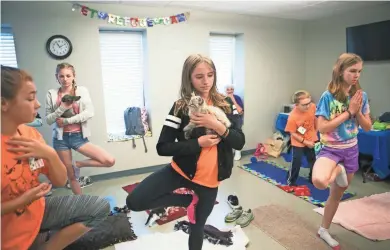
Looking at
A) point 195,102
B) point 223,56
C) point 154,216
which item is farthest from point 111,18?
point 195,102

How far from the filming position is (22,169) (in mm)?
1134

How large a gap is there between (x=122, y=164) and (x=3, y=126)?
296cm

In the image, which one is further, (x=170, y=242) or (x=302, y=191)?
(x=302, y=191)

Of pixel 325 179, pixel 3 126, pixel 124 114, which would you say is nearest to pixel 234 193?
pixel 325 179

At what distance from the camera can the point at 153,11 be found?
12.7 feet

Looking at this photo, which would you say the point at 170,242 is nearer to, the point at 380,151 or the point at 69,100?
the point at 69,100

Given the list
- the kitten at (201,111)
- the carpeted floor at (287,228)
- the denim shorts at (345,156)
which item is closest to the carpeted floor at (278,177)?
the carpeted floor at (287,228)

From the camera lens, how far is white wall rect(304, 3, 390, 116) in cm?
416

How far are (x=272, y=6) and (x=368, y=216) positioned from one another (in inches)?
119

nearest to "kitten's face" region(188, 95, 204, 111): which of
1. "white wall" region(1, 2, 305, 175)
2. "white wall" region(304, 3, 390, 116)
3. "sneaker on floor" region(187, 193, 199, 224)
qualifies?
"sneaker on floor" region(187, 193, 199, 224)

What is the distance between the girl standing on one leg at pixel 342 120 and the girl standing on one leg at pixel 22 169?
5.28 feet

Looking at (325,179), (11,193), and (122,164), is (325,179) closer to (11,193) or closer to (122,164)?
(11,193)

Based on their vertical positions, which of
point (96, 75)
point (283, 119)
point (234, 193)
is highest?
point (96, 75)

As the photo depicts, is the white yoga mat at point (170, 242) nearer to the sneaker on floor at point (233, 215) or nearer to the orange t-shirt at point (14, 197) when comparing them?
the sneaker on floor at point (233, 215)
